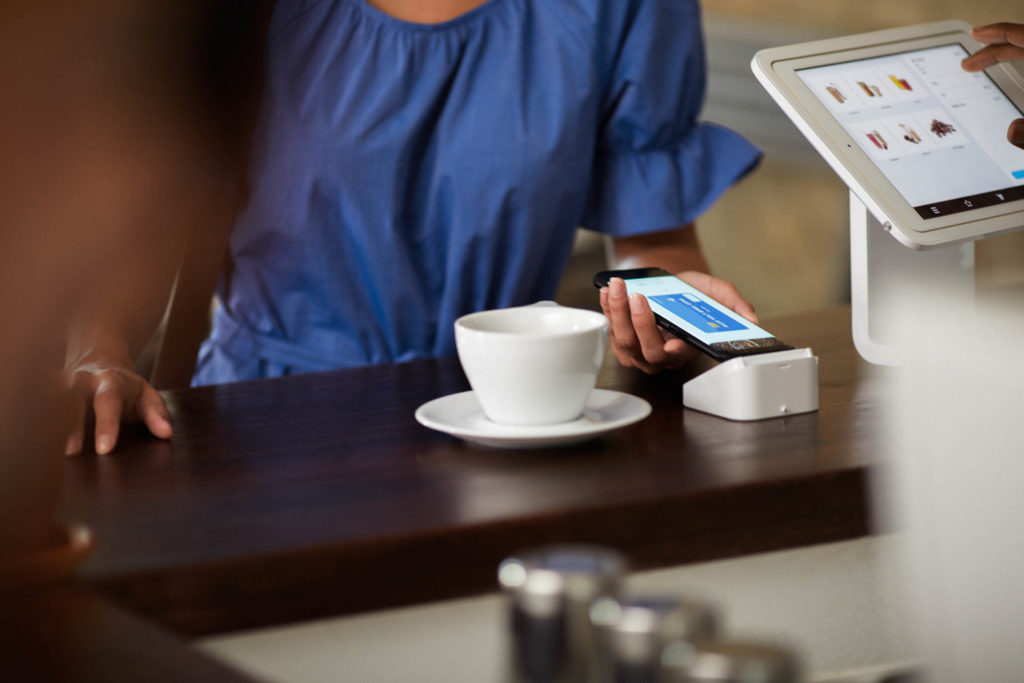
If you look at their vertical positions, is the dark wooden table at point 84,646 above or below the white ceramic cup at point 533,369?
below

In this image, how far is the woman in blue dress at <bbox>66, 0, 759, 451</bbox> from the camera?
117 cm

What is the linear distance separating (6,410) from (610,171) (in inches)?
41.2

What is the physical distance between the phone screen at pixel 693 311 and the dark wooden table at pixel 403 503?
6cm

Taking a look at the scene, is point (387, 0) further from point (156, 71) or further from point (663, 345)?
point (156, 71)

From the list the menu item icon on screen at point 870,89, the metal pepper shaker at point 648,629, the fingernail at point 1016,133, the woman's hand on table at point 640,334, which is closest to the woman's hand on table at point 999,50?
the fingernail at point 1016,133

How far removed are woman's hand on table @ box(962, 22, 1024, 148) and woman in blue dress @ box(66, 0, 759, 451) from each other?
313 millimetres

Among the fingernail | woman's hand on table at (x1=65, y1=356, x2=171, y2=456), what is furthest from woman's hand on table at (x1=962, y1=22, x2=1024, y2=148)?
woman's hand on table at (x1=65, y1=356, x2=171, y2=456)

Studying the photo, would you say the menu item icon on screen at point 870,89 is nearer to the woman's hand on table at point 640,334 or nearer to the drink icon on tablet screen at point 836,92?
the drink icon on tablet screen at point 836,92

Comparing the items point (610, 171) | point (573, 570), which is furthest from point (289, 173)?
point (573, 570)

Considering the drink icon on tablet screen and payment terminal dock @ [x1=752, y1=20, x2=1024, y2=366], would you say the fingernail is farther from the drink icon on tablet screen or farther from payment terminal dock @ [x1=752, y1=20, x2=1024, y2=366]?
the drink icon on tablet screen

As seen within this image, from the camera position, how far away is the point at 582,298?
332cm

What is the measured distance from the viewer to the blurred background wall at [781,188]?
146 inches

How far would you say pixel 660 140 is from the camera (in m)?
1.27

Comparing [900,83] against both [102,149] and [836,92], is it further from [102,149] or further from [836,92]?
[102,149]
